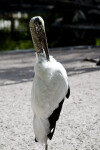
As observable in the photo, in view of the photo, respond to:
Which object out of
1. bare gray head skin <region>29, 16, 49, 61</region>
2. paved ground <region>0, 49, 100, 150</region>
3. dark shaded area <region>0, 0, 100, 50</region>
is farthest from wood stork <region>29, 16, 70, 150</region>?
dark shaded area <region>0, 0, 100, 50</region>

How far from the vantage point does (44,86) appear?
278cm

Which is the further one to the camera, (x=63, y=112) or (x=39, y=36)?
(x=63, y=112)

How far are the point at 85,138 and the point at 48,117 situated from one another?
3.30ft

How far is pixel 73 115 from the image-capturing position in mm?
4621

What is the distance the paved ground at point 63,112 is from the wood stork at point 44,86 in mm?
703

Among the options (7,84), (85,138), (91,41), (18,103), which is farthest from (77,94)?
(91,41)

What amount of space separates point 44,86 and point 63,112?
206cm

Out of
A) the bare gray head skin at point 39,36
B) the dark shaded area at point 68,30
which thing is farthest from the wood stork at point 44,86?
the dark shaded area at point 68,30

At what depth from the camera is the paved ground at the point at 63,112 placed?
145 inches

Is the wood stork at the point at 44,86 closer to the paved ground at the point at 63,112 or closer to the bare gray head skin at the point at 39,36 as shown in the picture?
the bare gray head skin at the point at 39,36

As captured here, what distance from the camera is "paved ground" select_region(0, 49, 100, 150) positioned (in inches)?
145

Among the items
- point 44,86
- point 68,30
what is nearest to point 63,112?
point 44,86

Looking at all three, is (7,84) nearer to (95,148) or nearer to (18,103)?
(18,103)

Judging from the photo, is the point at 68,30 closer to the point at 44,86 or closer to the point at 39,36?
the point at 39,36
